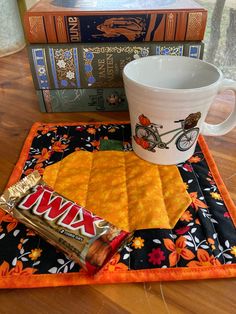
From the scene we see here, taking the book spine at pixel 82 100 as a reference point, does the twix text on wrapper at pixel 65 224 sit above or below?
above

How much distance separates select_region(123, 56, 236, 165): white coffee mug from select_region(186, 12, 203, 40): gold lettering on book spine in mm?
61

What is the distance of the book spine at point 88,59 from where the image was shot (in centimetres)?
39

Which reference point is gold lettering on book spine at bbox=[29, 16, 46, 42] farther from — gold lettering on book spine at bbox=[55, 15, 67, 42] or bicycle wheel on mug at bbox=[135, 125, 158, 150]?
bicycle wheel on mug at bbox=[135, 125, 158, 150]

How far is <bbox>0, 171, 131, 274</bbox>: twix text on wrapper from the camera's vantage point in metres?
0.22

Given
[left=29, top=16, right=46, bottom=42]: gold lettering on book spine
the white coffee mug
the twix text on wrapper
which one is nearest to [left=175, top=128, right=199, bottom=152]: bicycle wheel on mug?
the white coffee mug

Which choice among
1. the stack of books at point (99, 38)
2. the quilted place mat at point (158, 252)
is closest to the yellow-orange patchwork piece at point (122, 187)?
the quilted place mat at point (158, 252)

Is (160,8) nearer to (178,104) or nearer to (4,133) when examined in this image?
(178,104)

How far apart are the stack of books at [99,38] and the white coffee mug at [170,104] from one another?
2.1 inches

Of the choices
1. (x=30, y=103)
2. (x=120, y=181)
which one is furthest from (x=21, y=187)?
(x=30, y=103)

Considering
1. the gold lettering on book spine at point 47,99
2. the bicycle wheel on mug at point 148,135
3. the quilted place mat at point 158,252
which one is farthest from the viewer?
the gold lettering on book spine at point 47,99

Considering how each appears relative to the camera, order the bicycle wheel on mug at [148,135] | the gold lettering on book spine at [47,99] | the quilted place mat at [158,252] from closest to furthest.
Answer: the quilted place mat at [158,252]
the bicycle wheel on mug at [148,135]
the gold lettering on book spine at [47,99]

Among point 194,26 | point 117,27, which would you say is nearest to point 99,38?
point 117,27

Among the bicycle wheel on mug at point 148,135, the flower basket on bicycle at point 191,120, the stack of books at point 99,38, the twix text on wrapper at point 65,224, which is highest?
the stack of books at point 99,38

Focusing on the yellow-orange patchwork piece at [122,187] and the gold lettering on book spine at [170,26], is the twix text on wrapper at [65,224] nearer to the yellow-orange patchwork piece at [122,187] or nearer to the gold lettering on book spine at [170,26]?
the yellow-orange patchwork piece at [122,187]
